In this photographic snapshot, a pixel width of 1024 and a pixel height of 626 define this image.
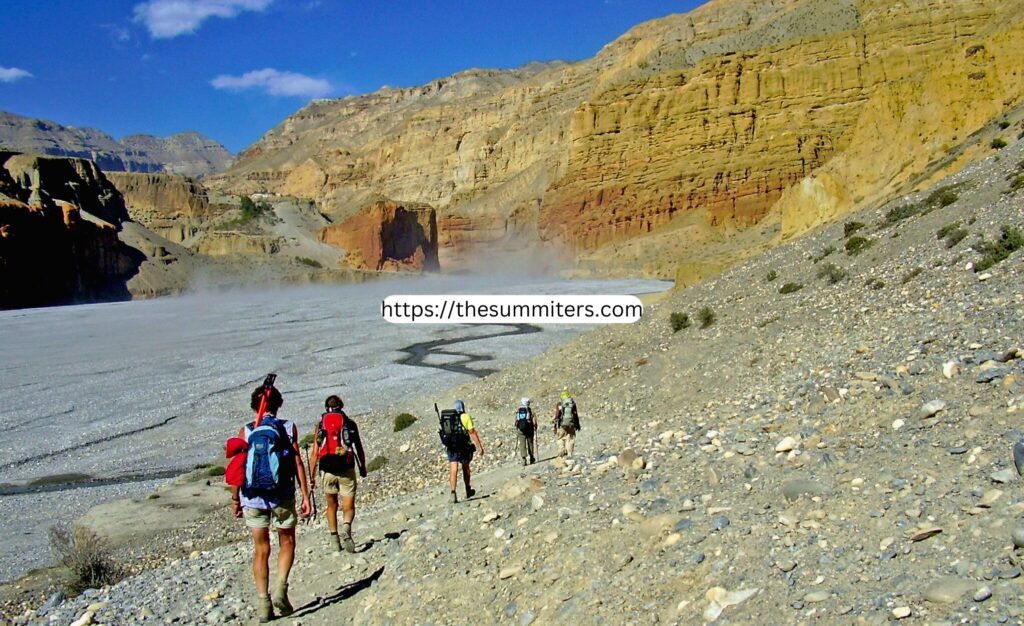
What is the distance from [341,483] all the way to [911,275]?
1086cm

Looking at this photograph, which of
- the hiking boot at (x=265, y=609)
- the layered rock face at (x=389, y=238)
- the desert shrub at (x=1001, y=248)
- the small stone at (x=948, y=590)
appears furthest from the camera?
the layered rock face at (x=389, y=238)

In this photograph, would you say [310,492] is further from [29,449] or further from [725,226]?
[725,226]

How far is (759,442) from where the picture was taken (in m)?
7.61

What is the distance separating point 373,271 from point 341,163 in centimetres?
8125

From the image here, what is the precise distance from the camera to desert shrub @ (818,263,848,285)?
16750mm

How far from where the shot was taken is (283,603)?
256 inches

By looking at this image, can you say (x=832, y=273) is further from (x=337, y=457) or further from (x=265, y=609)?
(x=265, y=609)

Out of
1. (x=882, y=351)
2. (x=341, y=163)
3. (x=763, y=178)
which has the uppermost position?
(x=341, y=163)

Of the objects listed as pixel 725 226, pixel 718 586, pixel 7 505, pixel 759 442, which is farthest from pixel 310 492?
pixel 725 226

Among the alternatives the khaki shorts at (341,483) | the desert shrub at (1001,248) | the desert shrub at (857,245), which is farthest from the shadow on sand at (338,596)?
the desert shrub at (857,245)

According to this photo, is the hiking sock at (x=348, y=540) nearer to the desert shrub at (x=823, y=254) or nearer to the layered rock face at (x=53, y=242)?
the desert shrub at (x=823, y=254)

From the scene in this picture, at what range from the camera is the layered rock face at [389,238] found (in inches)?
4678

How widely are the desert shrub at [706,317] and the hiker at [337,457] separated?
→ 1270cm

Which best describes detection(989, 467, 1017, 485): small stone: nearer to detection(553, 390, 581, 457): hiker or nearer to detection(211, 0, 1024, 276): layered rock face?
detection(553, 390, 581, 457): hiker
